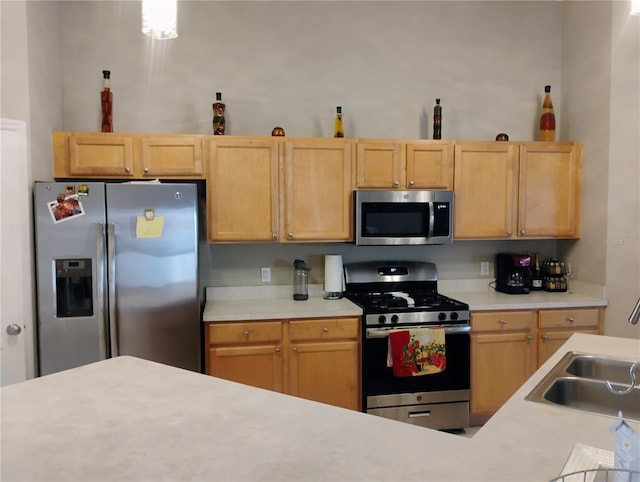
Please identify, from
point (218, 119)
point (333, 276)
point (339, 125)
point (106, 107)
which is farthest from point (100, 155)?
point (333, 276)

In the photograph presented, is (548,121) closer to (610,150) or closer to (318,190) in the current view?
(610,150)

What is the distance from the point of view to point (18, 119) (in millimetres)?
2609

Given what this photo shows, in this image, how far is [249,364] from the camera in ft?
9.66

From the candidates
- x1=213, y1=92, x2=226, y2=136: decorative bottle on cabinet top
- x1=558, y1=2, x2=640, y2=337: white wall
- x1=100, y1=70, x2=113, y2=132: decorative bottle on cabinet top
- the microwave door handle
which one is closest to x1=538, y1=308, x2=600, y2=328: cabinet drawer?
x1=558, y1=2, x2=640, y2=337: white wall

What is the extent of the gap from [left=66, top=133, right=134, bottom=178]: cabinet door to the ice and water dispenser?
2.20 feet

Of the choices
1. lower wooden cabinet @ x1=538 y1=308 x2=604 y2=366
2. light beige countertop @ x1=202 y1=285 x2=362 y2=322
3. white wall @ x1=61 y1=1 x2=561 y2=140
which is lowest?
lower wooden cabinet @ x1=538 y1=308 x2=604 y2=366

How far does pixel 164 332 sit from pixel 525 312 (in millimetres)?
2429

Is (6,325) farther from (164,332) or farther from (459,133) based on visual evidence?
(459,133)

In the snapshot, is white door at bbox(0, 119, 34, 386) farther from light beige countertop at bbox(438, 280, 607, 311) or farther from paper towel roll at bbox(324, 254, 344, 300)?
light beige countertop at bbox(438, 280, 607, 311)

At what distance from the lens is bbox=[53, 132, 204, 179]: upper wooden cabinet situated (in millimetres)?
2963

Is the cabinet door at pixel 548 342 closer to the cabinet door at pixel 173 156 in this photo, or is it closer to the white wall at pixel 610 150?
the white wall at pixel 610 150

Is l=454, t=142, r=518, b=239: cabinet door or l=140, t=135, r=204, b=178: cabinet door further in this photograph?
l=454, t=142, r=518, b=239: cabinet door

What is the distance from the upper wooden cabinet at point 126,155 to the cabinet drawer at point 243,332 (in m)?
1.03

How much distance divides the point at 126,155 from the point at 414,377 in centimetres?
240
